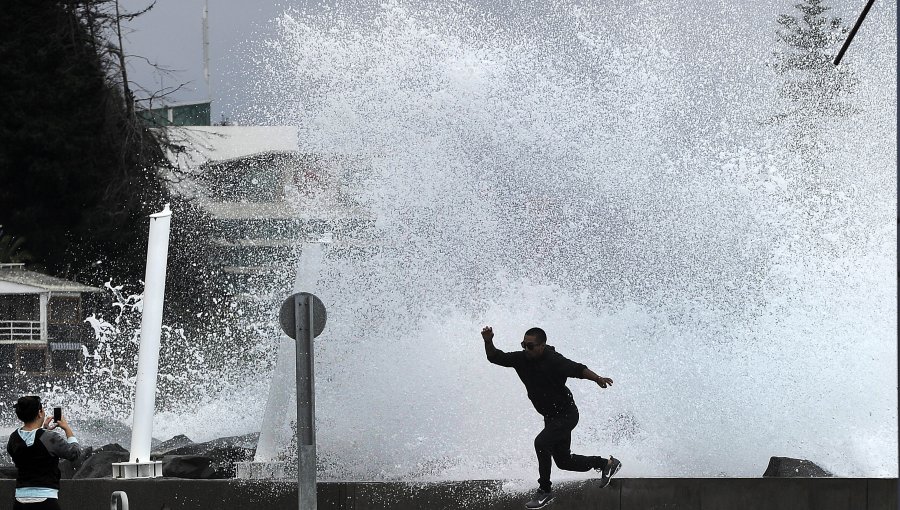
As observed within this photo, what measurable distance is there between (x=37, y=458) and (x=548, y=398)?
3705mm

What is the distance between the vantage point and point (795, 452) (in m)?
13.6

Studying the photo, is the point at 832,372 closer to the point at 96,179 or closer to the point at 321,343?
the point at 321,343

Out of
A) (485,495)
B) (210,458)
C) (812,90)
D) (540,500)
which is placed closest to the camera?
(540,500)

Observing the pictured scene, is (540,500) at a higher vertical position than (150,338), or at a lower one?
lower

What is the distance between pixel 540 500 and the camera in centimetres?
1021

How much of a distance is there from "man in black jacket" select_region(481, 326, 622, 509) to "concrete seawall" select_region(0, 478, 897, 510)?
23 centimetres

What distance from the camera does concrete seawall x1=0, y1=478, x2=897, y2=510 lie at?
399 inches

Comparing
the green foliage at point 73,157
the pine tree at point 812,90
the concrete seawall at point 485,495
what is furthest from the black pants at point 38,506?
the green foliage at point 73,157

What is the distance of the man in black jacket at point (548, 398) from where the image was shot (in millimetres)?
10078

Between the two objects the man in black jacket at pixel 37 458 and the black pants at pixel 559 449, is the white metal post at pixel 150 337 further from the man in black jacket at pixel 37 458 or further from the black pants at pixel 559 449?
the black pants at pixel 559 449

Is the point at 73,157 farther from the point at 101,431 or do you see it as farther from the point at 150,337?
the point at 150,337

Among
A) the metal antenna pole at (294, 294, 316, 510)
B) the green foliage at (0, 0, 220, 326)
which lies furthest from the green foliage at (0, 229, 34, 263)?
the metal antenna pole at (294, 294, 316, 510)

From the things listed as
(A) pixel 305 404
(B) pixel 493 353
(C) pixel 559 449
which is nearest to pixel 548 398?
(C) pixel 559 449

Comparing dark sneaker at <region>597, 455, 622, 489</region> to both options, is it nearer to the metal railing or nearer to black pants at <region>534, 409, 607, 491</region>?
black pants at <region>534, 409, 607, 491</region>
